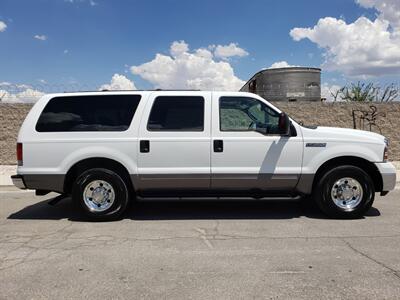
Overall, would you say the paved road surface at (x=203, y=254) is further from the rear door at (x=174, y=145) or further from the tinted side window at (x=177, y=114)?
the tinted side window at (x=177, y=114)

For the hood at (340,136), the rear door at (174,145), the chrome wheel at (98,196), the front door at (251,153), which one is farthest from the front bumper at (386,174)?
the chrome wheel at (98,196)

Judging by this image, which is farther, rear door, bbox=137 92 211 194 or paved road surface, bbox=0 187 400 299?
rear door, bbox=137 92 211 194

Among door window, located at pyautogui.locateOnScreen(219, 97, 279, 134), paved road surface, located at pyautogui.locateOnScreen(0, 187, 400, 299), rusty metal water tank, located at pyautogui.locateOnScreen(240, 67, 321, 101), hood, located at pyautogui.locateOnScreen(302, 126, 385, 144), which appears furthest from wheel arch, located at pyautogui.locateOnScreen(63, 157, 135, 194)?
rusty metal water tank, located at pyautogui.locateOnScreen(240, 67, 321, 101)

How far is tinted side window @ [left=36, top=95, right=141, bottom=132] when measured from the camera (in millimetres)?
6691

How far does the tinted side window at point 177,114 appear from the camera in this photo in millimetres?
6645

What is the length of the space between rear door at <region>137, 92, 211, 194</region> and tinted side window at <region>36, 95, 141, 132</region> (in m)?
0.33

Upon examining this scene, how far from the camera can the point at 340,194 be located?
6707 mm

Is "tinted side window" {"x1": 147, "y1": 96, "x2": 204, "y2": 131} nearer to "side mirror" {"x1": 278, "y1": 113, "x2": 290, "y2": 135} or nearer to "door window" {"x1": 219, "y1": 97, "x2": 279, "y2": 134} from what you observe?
"door window" {"x1": 219, "y1": 97, "x2": 279, "y2": 134}

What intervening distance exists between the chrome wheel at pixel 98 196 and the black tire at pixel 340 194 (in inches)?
127

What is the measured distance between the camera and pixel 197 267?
4.61m

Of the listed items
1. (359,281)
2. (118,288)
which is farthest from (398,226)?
(118,288)

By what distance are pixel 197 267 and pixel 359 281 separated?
1.63 metres

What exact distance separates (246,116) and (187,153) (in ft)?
3.58

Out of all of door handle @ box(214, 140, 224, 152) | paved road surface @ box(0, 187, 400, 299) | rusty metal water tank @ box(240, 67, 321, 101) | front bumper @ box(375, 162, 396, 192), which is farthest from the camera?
rusty metal water tank @ box(240, 67, 321, 101)
